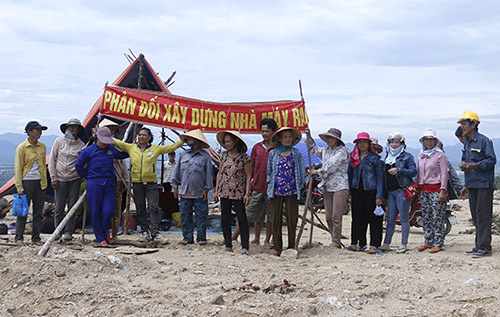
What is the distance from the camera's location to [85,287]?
431 centimetres

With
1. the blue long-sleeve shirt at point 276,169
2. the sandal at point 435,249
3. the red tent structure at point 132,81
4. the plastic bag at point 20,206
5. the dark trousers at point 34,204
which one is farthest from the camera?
the red tent structure at point 132,81

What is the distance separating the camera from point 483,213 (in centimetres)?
575

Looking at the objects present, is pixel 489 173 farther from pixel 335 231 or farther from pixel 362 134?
pixel 335 231

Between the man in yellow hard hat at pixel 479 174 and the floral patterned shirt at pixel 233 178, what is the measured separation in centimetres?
259

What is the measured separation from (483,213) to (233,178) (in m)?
2.99

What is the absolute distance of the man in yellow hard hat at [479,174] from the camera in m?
5.70

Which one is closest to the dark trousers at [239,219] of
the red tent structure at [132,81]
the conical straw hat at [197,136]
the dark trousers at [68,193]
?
the conical straw hat at [197,136]

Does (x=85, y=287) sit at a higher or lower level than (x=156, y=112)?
lower

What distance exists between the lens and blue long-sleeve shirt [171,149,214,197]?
6371 millimetres

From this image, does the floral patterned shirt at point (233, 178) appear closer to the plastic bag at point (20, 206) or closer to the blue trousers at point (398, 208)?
the blue trousers at point (398, 208)

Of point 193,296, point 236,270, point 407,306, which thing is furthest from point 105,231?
point 407,306

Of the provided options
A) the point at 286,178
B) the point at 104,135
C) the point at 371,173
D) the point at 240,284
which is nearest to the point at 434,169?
the point at 371,173

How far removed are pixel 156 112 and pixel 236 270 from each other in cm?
315

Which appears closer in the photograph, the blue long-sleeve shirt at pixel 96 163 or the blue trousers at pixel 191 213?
the blue long-sleeve shirt at pixel 96 163
